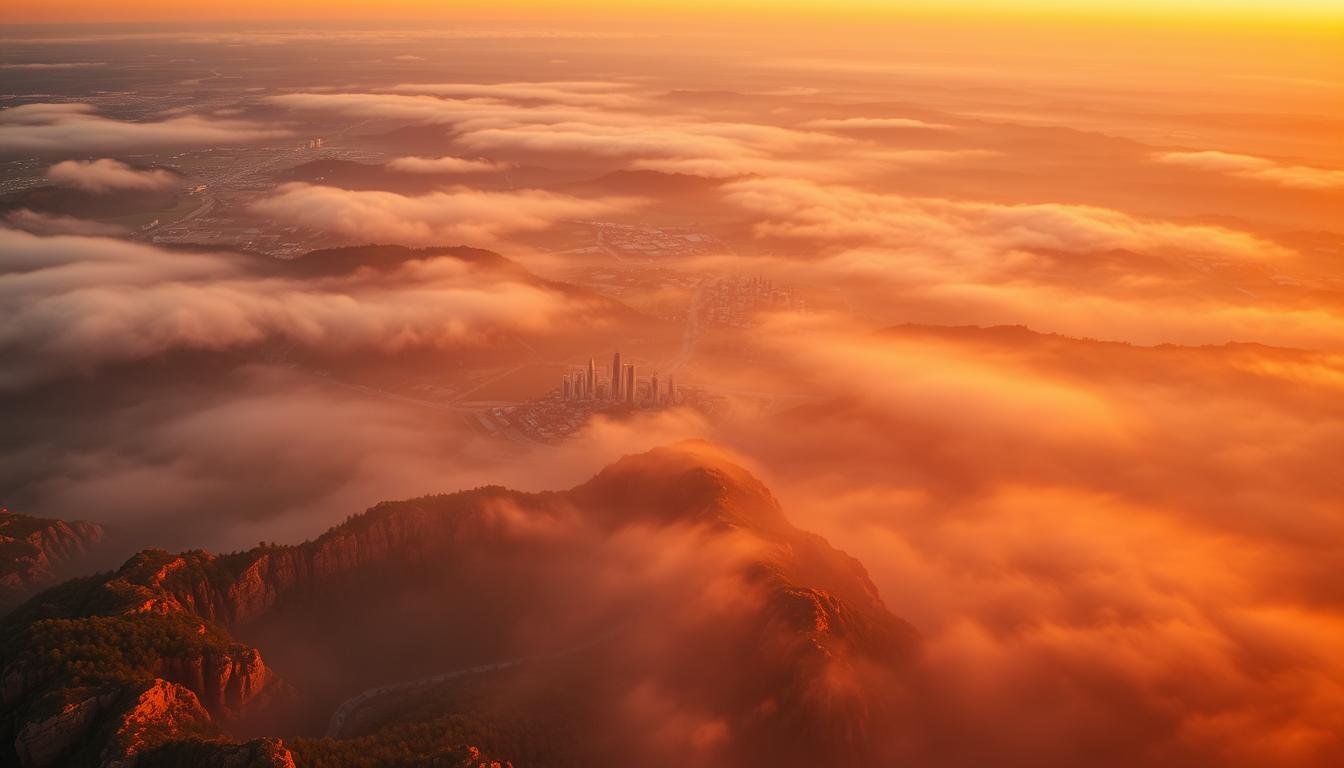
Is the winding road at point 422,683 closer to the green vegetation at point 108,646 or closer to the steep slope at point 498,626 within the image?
the steep slope at point 498,626

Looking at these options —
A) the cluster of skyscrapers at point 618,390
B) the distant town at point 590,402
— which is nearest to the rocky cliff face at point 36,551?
the distant town at point 590,402

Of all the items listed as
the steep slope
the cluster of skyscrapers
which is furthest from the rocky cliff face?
the cluster of skyscrapers

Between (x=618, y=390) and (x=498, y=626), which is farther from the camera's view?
(x=618, y=390)

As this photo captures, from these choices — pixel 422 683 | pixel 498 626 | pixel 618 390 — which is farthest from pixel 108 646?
pixel 618 390

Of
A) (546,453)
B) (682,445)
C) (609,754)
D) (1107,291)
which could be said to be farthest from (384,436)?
(1107,291)

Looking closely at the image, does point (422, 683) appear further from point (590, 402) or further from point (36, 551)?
point (590, 402)
